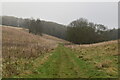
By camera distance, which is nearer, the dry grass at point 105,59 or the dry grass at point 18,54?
the dry grass at point 18,54

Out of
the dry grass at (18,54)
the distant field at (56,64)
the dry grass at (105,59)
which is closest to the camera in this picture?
the distant field at (56,64)

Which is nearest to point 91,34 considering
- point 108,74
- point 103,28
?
point 103,28

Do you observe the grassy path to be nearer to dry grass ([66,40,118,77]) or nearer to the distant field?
the distant field

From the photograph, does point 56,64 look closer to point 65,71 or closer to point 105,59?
point 65,71

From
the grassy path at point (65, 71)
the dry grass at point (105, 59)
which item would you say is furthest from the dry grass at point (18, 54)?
the dry grass at point (105, 59)

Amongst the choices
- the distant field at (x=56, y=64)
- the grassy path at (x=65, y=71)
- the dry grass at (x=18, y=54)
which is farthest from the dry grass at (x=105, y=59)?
the dry grass at (x=18, y=54)

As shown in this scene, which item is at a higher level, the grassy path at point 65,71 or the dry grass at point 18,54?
the dry grass at point 18,54

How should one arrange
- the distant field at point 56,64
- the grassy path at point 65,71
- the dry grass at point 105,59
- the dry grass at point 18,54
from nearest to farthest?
the grassy path at point 65,71 → the distant field at point 56,64 → the dry grass at point 18,54 → the dry grass at point 105,59

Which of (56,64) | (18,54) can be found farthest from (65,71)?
(18,54)

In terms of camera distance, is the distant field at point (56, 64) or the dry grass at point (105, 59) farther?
the dry grass at point (105, 59)

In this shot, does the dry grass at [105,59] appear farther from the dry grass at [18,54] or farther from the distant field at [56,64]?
the dry grass at [18,54]

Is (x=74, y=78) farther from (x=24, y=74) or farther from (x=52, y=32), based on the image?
(x=52, y=32)

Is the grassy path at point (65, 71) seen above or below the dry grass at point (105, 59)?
below

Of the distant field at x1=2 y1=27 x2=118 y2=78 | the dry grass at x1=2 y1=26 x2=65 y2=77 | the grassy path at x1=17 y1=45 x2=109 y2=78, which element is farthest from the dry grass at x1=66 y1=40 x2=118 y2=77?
the dry grass at x1=2 y1=26 x2=65 y2=77
